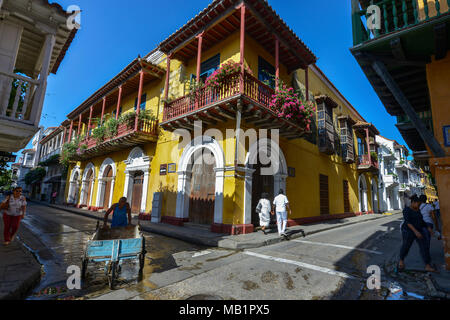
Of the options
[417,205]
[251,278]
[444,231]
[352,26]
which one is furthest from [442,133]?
[251,278]

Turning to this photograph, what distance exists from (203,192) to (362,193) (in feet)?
55.6

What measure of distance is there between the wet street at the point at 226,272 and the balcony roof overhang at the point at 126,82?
9.39m

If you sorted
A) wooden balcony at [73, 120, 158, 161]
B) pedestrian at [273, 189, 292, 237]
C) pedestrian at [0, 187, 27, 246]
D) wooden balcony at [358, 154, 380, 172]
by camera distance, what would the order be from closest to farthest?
pedestrian at [0, 187, 27, 246] → pedestrian at [273, 189, 292, 237] → wooden balcony at [73, 120, 158, 161] → wooden balcony at [358, 154, 380, 172]

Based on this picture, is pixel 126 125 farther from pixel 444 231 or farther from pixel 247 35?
pixel 444 231

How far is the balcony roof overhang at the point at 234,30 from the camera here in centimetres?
824

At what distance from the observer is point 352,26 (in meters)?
5.07

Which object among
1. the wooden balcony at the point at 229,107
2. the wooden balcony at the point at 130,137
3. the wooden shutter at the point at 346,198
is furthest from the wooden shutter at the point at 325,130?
the wooden balcony at the point at 130,137

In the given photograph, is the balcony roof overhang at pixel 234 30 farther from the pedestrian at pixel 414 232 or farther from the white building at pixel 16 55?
the pedestrian at pixel 414 232

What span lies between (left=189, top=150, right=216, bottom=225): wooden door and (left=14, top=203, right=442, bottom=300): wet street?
99.9 inches

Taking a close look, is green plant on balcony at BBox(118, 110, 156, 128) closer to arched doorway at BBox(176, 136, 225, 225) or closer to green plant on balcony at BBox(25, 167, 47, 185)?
arched doorway at BBox(176, 136, 225, 225)

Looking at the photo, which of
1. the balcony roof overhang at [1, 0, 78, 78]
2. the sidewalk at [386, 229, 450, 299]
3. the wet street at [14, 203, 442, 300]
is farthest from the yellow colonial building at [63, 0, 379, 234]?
the sidewalk at [386, 229, 450, 299]

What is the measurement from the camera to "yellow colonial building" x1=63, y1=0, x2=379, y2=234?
803 centimetres
